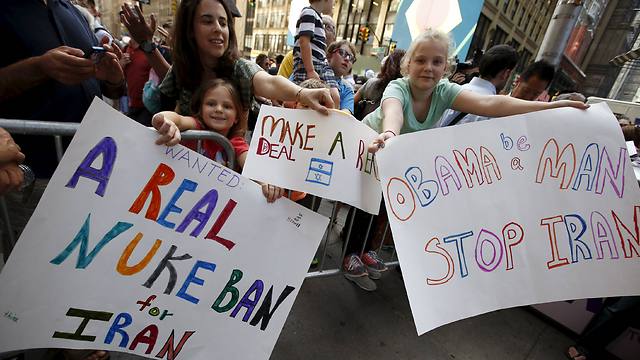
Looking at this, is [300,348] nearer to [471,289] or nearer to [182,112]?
[471,289]

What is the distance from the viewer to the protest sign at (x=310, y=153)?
1157mm

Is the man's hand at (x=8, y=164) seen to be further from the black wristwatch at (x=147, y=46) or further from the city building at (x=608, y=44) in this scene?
the city building at (x=608, y=44)

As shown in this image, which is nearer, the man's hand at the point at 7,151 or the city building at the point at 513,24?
the man's hand at the point at 7,151

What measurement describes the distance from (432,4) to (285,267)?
11.4m

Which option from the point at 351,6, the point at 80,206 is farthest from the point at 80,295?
the point at 351,6

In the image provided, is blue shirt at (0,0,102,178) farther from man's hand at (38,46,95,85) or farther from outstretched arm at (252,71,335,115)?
outstretched arm at (252,71,335,115)

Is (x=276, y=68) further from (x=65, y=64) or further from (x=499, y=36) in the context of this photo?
(x=499, y=36)

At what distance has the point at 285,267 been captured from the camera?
1217mm

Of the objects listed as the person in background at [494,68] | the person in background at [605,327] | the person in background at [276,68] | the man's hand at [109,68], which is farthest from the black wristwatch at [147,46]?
the person in background at [276,68]

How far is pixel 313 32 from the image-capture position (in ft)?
8.33

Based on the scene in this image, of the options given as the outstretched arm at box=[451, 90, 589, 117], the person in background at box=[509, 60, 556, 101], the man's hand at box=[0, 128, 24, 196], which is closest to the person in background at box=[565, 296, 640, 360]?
the outstretched arm at box=[451, 90, 589, 117]

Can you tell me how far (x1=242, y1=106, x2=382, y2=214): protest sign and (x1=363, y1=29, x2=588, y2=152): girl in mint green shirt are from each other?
428mm

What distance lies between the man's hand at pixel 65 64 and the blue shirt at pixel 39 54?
19cm

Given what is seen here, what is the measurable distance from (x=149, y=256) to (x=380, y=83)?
118 inches
